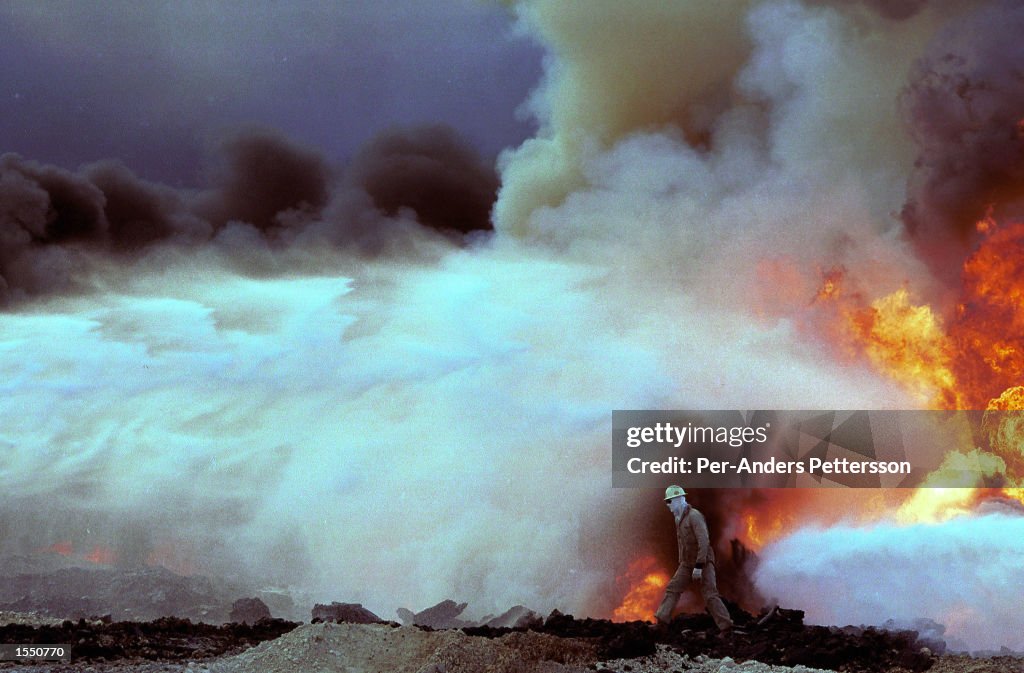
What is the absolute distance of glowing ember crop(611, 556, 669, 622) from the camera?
92.1ft

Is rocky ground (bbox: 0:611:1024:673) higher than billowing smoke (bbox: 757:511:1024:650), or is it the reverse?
billowing smoke (bbox: 757:511:1024:650)

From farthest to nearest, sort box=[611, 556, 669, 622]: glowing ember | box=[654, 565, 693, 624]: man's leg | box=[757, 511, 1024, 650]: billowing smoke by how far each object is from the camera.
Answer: box=[611, 556, 669, 622]: glowing ember → box=[757, 511, 1024, 650]: billowing smoke → box=[654, 565, 693, 624]: man's leg

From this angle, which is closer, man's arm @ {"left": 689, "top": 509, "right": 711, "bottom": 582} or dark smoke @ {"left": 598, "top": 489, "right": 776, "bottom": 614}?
man's arm @ {"left": 689, "top": 509, "right": 711, "bottom": 582}

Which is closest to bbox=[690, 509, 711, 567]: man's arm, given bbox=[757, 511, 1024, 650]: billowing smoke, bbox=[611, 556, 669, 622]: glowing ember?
bbox=[757, 511, 1024, 650]: billowing smoke

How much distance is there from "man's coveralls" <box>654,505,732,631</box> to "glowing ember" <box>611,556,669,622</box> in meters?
7.51

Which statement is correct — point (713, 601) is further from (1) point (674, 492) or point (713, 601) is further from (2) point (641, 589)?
(2) point (641, 589)

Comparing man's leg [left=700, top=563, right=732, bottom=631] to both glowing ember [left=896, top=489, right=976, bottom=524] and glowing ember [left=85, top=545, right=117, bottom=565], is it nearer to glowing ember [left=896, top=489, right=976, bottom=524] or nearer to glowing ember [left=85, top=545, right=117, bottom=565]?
glowing ember [left=896, top=489, right=976, bottom=524]

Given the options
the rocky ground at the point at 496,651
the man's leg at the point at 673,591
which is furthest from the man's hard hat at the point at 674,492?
the rocky ground at the point at 496,651

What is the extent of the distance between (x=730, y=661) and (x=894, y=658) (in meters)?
3.12

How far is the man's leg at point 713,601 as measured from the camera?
19.6m

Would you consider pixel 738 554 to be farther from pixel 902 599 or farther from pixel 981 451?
pixel 981 451

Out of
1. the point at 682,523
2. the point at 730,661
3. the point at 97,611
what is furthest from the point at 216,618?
the point at 730,661

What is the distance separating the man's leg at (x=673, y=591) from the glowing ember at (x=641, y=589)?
290 inches

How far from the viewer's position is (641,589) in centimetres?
2873
